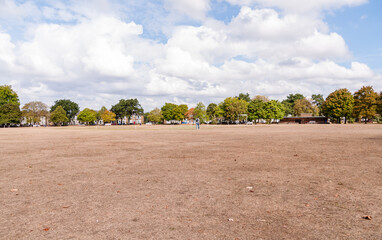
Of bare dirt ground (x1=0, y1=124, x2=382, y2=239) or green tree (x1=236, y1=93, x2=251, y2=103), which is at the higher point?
green tree (x1=236, y1=93, x2=251, y2=103)

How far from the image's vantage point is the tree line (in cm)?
8988

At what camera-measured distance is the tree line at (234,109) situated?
89.9 meters

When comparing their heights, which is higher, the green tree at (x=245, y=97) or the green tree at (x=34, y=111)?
the green tree at (x=245, y=97)

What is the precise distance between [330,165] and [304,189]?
4.45m

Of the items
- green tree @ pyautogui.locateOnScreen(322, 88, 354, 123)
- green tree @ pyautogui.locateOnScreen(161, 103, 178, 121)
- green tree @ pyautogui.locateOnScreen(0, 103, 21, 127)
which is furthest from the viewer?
green tree @ pyautogui.locateOnScreen(161, 103, 178, 121)

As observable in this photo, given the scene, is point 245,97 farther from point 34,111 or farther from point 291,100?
point 34,111

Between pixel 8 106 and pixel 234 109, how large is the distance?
95.5 meters

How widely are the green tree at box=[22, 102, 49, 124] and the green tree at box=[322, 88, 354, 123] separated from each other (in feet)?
430

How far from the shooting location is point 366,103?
87.6m

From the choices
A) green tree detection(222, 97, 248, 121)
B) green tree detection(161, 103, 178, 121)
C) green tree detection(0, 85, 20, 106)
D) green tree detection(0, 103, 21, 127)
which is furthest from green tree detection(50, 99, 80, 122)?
green tree detection(222, 97, 248, 121)

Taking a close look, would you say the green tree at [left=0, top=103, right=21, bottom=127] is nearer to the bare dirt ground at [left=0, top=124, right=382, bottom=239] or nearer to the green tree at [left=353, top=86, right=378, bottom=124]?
the bare dirt ground at [left=0, top=124, right=382, bottom=239]

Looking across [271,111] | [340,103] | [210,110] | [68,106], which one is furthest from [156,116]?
[340,103]

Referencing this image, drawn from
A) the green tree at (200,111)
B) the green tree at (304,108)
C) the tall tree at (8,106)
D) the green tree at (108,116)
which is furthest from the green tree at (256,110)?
the tall tree at (8,106)

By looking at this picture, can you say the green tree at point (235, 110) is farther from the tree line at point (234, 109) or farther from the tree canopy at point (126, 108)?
the tree canopy at point (126, 108)
